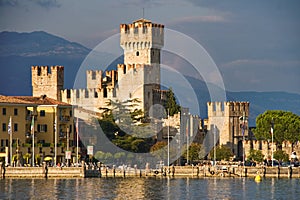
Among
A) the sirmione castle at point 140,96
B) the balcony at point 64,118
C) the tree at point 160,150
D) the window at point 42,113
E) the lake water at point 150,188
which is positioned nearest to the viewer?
the lake water at point 150,188

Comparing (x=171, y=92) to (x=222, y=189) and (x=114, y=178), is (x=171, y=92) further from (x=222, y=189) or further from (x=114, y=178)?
(x=222, y=189)

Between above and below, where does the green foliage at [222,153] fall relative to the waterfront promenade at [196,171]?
above

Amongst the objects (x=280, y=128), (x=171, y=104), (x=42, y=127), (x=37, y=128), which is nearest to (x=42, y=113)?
(x=42, y=127)

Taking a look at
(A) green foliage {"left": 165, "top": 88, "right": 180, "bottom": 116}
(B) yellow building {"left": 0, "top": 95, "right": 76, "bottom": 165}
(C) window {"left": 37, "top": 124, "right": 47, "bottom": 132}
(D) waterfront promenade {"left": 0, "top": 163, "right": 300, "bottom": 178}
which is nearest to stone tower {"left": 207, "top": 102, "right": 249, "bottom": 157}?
(A) green foliage {"left": 165, "top": 88, "right": 180, "bottom": 116}

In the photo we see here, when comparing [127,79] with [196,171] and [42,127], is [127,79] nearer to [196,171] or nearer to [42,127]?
[42,127]

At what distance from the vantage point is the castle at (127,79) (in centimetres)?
11850

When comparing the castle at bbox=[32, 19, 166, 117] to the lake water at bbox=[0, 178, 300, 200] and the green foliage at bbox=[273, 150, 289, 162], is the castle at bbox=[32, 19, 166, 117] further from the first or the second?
the lake water at bbox=[0, 178, 300, 200]

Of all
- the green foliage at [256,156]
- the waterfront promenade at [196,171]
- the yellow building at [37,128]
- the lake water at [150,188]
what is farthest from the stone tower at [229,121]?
the lake water at [150,188]

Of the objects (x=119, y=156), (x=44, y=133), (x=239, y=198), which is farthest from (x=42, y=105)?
(x=239, y=198)

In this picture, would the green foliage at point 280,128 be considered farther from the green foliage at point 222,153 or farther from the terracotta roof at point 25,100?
the terracotta roof at point 25,100

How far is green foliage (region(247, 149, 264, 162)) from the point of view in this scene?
109 m

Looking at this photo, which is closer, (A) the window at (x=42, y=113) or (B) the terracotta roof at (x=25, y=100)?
(B) the terracotta roof at (x=25, y=100)

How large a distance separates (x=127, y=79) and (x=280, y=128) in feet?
59.0

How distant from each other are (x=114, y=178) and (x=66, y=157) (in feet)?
20.1
